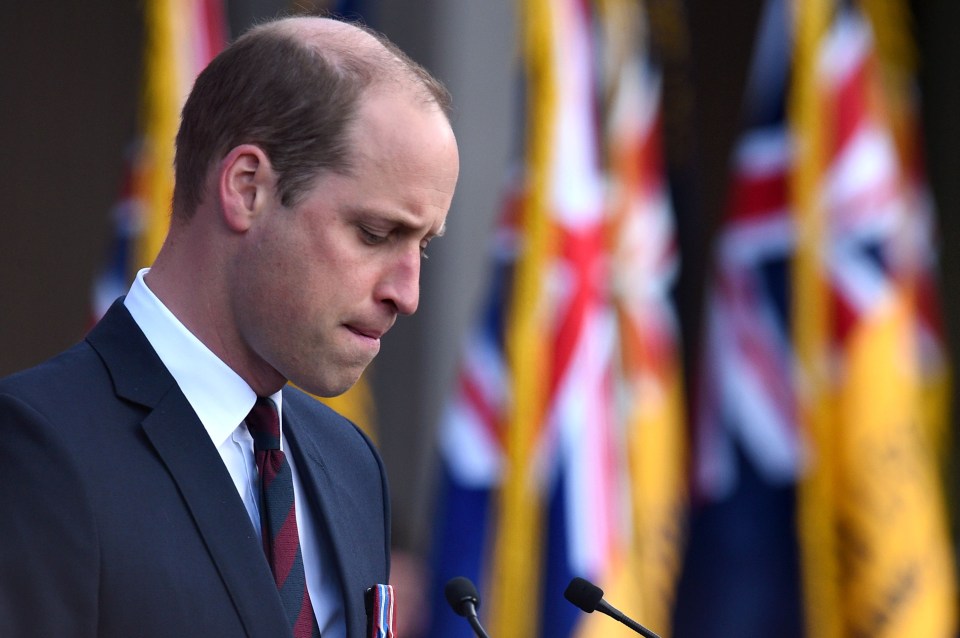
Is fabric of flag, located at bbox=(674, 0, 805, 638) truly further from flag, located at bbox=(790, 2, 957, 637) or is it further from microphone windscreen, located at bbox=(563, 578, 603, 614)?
microphone windscreen, located at bbox=(563, 578, 603, 614)

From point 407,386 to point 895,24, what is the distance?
7.45 feet

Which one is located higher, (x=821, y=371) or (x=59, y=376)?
(x=821, y=371)

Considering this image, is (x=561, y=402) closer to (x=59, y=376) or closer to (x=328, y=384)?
(x=328, y=384)

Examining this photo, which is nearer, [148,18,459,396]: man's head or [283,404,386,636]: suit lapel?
[148,18,459,396]: man's head

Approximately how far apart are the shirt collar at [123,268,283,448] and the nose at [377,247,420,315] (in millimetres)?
187

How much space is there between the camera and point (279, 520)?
1.23 metres

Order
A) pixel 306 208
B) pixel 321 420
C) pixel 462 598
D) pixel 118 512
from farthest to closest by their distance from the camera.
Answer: pixel 321 420 < pixel 462 598 < pixel 306 208 < pixel 118 512

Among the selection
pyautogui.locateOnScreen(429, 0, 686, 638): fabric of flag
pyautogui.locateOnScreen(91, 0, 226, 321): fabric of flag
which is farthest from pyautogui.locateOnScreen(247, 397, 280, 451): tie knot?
pyautogui.locateOnScreen(429, 0, 686, 638): fabric of flag

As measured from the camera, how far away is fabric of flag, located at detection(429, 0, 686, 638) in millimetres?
3609

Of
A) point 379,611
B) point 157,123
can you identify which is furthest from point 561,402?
point 379,611

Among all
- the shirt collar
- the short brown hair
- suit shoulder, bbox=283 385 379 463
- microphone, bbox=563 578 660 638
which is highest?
the short brown hair

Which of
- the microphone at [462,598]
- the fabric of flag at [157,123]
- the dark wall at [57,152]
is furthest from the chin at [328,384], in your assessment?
the dark wall at [57,152]

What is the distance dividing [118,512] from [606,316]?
2800mm

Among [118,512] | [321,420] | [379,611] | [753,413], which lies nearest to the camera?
[118,512]
